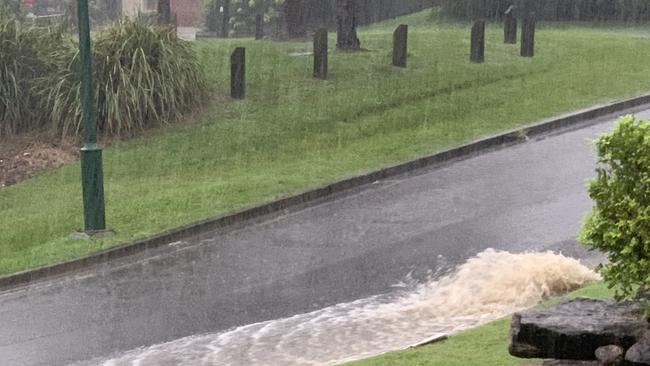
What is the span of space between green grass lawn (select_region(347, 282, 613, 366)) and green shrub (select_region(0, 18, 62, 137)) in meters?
12.5

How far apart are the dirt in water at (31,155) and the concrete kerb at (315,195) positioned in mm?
4951

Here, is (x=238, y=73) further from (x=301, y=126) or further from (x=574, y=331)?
(x=574, y=331)

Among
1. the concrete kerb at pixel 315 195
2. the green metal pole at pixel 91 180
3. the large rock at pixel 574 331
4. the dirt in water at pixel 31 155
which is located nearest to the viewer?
the large rock at pixel 574 331

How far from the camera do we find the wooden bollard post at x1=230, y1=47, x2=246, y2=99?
63.4 feet

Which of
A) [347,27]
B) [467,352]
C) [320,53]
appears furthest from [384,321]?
[347,27]

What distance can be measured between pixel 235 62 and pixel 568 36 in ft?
37.5

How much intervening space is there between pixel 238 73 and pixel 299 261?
8.68m

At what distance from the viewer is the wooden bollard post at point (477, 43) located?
22656mm

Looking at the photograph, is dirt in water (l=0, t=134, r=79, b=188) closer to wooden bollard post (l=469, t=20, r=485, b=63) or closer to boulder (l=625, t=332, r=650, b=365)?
wooden bollard post (l=469, t=20, r=485, b=63)

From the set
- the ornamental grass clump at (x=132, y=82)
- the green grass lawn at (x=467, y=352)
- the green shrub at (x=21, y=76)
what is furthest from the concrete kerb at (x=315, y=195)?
the green shrub at (x=21, y=76)

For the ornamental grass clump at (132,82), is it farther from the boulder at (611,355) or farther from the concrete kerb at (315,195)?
the boulder at (611,355)

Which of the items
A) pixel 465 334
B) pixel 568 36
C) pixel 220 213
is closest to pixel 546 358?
pixel 465 334

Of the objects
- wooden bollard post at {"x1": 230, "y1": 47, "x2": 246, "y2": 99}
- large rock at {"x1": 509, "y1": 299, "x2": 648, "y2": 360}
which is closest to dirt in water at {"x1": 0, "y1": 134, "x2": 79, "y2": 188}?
wooden bollard post at {"x1": 230, "y1": 47, "x2": 246, "y2": 99}

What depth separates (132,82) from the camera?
18047mm
